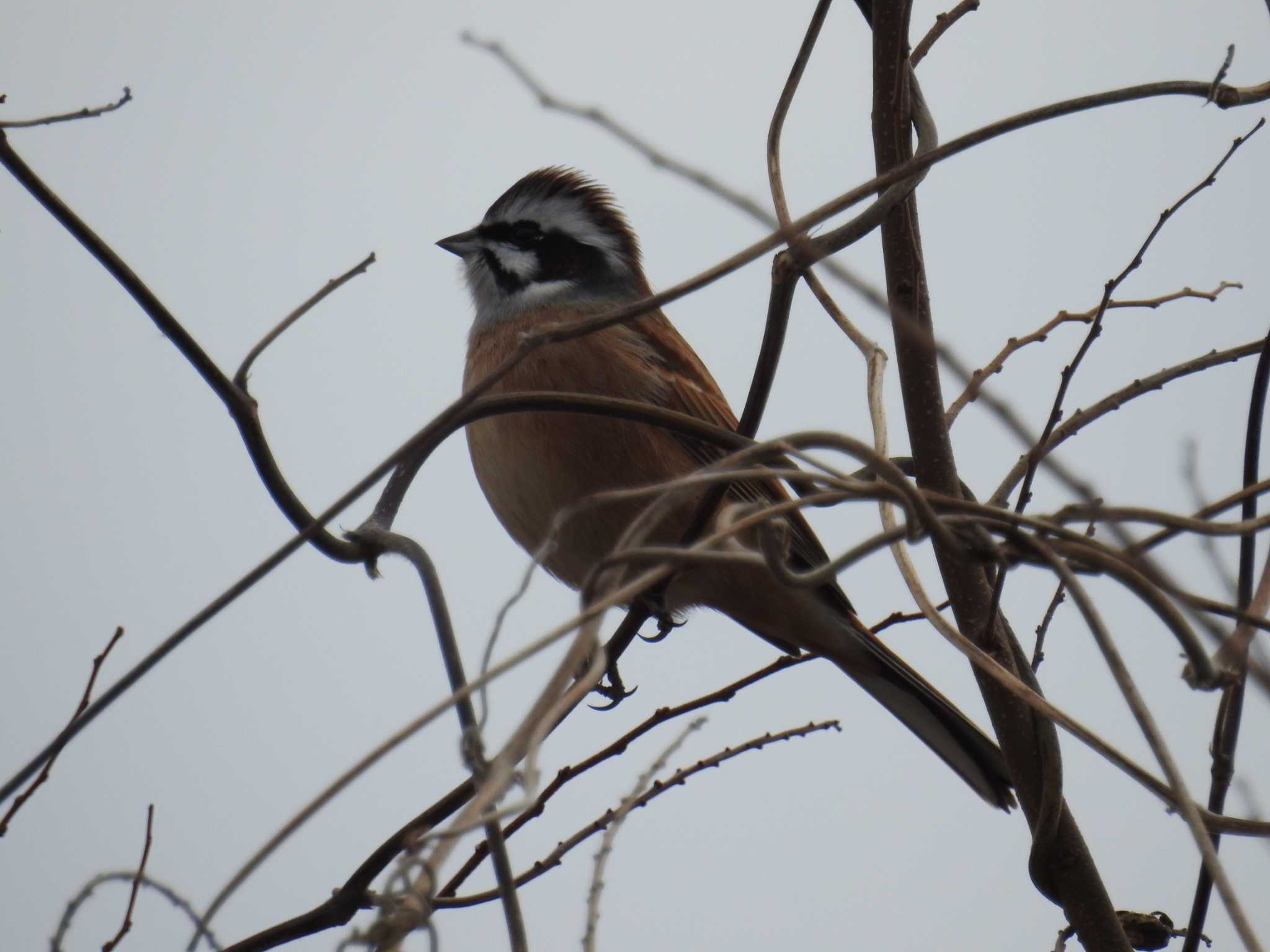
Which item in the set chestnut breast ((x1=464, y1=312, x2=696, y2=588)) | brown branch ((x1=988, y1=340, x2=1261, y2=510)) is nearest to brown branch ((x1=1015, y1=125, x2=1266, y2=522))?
brown branch ((x1=988, y1=340, x2=1261, y2=510))

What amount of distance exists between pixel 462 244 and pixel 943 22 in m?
2.60

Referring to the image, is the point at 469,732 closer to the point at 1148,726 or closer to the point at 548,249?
the point at 1148,726

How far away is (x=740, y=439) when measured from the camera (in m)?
2.02

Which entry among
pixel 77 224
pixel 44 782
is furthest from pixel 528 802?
pixel 44 782

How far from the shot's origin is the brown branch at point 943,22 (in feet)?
9.34

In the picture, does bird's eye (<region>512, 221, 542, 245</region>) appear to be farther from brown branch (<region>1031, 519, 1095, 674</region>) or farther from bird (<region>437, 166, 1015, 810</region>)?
brown branch (<region>1031, 519, 1095, 674</region>)

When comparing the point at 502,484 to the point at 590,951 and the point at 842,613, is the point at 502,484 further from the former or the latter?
the point at 590,951

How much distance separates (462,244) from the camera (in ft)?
16.9

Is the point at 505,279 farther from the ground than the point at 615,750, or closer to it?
farther from the ground

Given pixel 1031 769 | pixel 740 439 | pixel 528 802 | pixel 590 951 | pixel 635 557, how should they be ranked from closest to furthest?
pixel 528 802 < pixel 635 557 < pixel 590 951 < pixel 740 439 < pixel 1031 769

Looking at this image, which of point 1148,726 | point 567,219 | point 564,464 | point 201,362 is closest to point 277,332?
point 201,362

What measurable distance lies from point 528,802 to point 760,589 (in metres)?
3.39

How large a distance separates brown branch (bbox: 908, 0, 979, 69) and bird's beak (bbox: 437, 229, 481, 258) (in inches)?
101

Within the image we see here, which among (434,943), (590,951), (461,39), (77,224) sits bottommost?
(434,943)
